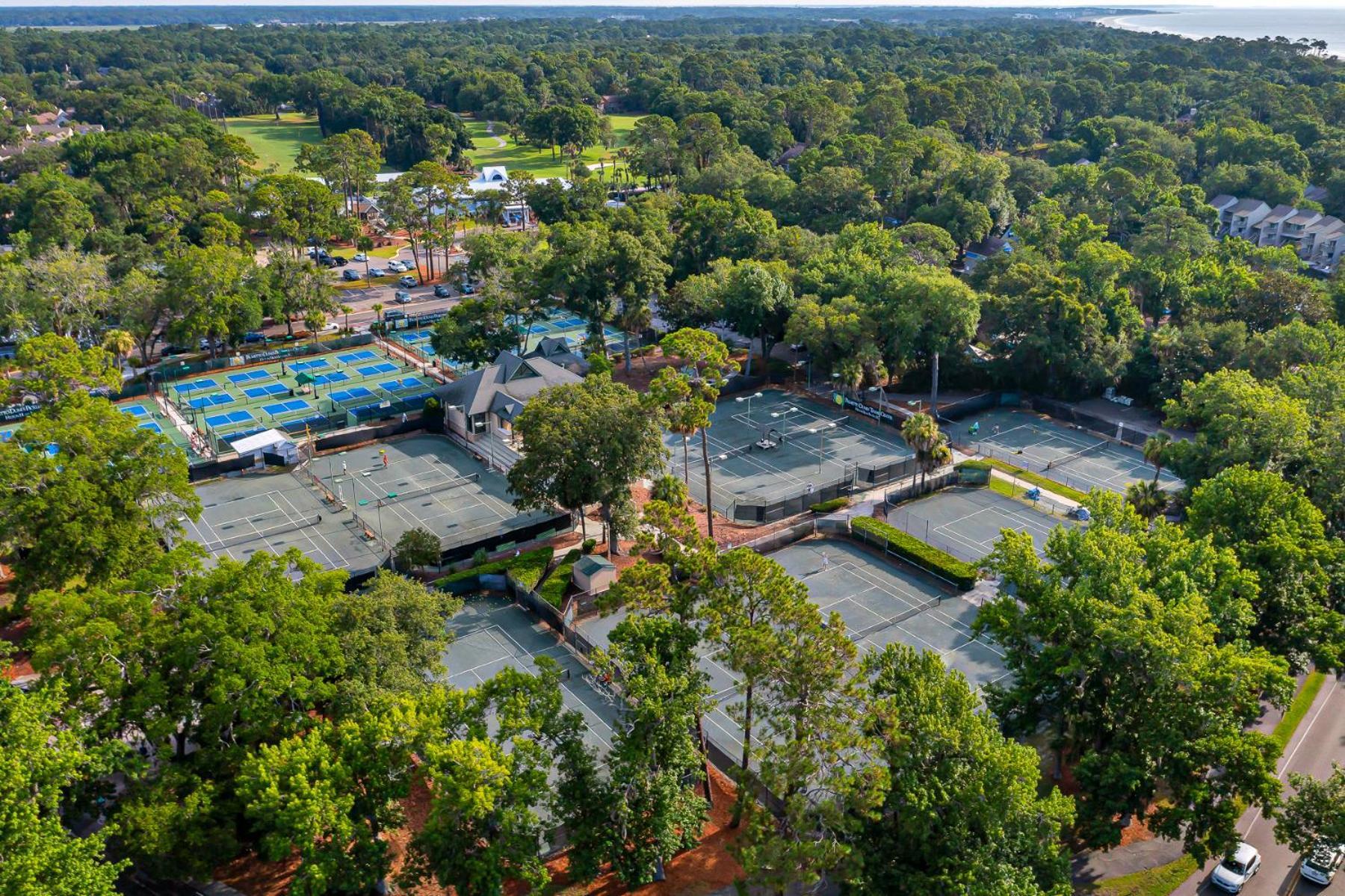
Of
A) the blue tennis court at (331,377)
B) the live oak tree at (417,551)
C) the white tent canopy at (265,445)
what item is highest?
the live oak tree at (417,551)

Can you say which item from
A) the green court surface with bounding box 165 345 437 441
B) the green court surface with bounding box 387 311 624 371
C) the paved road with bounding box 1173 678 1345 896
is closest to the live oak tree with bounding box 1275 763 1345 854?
the paved road with bounding box 1173 678 1345 896

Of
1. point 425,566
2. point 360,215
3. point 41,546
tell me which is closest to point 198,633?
point 41,546

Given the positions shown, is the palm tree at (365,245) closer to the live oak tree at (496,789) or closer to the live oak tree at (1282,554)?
the live oak tree at (496,789)

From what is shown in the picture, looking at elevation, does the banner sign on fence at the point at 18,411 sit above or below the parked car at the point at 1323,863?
below

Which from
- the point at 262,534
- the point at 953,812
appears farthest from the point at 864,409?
the point at 953,812

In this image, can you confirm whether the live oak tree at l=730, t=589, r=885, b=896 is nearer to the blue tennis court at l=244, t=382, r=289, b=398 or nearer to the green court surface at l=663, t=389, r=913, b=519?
the green court surface at l=663, t=389, r=913, b=519

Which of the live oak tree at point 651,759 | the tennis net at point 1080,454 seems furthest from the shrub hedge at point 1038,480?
the live oak tree at point 651,759

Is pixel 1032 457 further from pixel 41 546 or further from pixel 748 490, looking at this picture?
pixel 41 546
